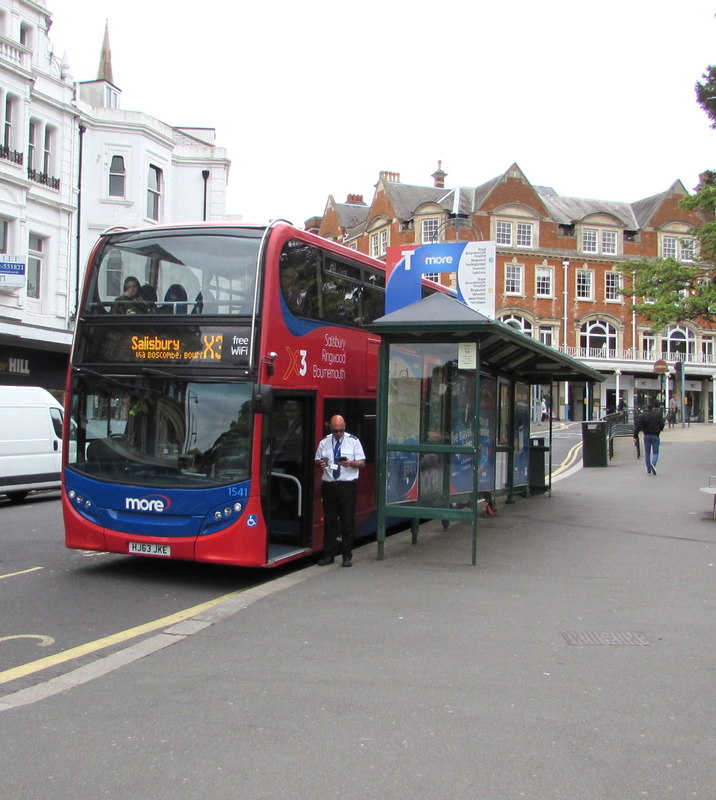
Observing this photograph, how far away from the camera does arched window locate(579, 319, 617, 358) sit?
59.9 m

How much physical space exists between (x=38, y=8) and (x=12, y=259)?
848 cm

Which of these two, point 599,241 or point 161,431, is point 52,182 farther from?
point 599,241

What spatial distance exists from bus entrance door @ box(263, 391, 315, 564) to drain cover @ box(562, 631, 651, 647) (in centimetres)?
346

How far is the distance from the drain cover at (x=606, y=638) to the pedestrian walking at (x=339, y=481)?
333 cm

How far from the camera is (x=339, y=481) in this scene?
9.29 meters

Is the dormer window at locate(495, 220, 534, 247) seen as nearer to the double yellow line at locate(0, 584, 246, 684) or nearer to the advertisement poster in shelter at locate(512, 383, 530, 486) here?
the advertisement poster in shelter at locate(512, 383, 530, 486)

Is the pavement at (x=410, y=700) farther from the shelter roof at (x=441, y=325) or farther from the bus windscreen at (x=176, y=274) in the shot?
the bus windscreen at (x=176, y=274)

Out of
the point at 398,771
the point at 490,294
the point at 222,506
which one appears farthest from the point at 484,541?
the point at 398,771

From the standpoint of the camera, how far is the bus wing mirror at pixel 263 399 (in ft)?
26.5

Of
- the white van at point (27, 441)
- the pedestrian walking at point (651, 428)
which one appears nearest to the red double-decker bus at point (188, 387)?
the white van at point (27, 441)

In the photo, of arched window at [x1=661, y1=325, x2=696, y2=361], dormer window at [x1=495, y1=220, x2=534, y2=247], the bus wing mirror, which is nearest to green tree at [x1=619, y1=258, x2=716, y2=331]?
the bus wing mirror

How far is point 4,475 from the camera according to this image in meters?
15.4

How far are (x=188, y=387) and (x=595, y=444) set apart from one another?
1712 cm

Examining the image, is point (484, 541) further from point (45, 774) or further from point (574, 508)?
point (45, 774)
